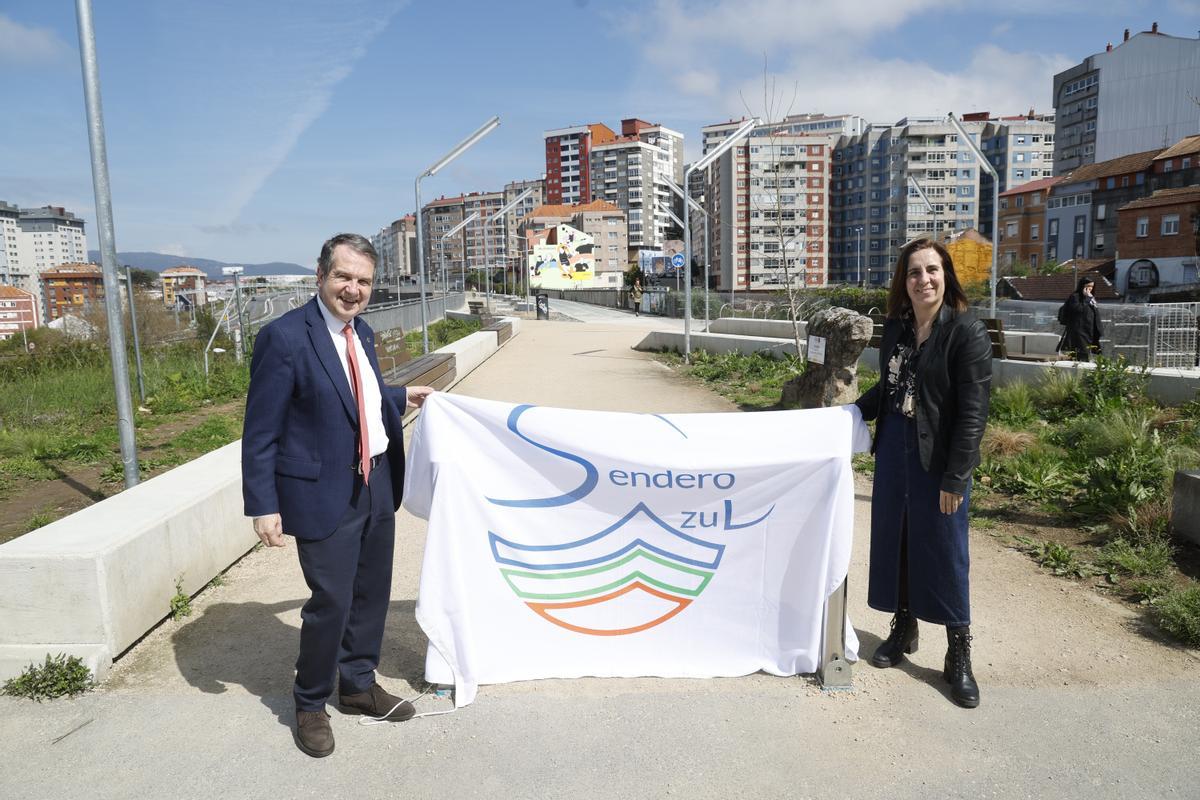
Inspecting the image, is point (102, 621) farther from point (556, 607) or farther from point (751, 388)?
point (751, 388)

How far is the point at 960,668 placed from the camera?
380cm

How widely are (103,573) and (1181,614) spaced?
17.7 feet

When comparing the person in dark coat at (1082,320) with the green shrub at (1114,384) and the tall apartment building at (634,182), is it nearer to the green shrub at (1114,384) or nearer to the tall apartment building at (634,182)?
the green shrub at (1114,384)

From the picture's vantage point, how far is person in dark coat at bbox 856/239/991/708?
3.65m

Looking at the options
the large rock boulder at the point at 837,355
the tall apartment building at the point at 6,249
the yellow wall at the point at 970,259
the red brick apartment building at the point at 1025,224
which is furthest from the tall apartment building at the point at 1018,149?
the tall apartment building at the point at 6,249

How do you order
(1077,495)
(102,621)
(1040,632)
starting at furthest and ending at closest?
(1077,495) < (1040,632) < (102,621)

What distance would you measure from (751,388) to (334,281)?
39.4 feet

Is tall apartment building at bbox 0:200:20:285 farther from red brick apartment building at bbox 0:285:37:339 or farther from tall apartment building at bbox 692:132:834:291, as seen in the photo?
tall apartment building at bbox 692:132:834:291

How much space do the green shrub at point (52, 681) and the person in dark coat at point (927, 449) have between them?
3.70 meters

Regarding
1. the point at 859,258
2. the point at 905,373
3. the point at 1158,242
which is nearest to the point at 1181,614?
the point at 905,373

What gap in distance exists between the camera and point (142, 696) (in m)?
3.78

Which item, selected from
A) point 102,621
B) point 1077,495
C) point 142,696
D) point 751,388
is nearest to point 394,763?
point 142,696

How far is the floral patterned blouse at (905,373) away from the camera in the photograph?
3.82 metres

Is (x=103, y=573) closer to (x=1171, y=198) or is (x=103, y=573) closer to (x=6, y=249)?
(x=1171, y=198)
